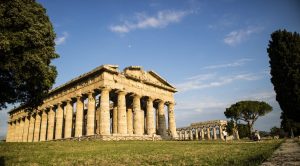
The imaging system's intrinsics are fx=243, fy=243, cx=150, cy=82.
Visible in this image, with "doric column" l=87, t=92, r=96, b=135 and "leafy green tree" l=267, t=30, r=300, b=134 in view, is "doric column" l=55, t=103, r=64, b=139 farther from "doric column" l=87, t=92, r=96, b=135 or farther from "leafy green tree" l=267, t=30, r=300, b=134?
"leafy green tree" l=267, t=30, r=300, b=134

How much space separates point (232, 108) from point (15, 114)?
65777 mm

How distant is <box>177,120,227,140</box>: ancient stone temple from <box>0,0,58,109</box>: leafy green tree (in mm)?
66466

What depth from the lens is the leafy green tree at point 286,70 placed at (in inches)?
1121

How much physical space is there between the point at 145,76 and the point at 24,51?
32.6 metres

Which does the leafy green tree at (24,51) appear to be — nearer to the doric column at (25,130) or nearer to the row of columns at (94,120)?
the row of columns at (94,120)

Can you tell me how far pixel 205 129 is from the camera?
306ft

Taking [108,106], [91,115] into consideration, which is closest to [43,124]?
[91,115]

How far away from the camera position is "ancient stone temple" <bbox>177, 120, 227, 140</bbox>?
86.9 m

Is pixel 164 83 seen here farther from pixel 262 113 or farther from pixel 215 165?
pixel 215 165

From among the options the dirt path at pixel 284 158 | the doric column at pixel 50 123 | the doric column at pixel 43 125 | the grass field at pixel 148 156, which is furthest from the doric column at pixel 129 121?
the dirt path at pixel 284 158

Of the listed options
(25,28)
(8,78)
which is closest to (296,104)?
(25,28)

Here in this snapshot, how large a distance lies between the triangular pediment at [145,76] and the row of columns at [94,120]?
389 centimetres

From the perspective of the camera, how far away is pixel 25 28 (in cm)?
2184

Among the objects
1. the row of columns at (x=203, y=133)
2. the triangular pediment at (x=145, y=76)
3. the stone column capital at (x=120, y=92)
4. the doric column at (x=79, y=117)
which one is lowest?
the row of columns at (x=203, y=133)
